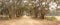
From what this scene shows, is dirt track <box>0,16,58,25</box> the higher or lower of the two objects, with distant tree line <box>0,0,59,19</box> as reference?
lower

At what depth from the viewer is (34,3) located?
338 centimetres

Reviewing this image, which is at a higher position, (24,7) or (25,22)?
(24,7)

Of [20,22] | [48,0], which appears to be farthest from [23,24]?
[48,0]

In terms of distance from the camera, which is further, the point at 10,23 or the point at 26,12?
the point at 26,12

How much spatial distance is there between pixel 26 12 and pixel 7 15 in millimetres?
514

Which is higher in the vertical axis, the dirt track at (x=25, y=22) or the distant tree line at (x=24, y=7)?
the distant tree line at (x=24, y=7)

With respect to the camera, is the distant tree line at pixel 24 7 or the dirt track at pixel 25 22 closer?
the dirt track at pixel 25 22

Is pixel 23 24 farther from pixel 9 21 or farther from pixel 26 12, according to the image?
pixel 26 12

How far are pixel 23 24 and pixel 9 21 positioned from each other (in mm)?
378

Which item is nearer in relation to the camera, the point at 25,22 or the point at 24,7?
the point at 25,22

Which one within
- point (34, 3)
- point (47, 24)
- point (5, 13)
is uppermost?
point (34, 3)

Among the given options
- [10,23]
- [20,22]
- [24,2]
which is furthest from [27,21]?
[24,2]

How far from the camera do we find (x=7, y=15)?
3.43m

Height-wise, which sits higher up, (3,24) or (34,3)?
(34,3)
